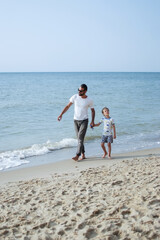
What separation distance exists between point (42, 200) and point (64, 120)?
9.07 m

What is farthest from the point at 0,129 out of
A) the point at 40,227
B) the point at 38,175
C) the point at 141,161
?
the point at 40,227

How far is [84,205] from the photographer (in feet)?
11.9

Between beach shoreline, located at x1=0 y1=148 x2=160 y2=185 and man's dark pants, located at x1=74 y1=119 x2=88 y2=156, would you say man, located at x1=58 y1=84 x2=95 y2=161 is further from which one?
beach shoreline, located at x1=0 y1=148 x2=160 y2=185

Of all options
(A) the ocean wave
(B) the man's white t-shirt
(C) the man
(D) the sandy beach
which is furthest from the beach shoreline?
(B) the man's white t-shirt

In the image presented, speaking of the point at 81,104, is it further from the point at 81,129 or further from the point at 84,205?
the point at 84,205

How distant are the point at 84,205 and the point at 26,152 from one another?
4.50m

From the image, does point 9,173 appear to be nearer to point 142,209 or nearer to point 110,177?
point 110,177

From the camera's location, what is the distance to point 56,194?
4129mm

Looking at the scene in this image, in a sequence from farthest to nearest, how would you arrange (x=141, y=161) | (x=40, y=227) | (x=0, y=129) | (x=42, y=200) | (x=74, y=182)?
1. (x=0, y=129)
2. (x=141, y=161)
3. (x=74, y=182)
4. (x=42, y=200)
5. (x=40, y=227)

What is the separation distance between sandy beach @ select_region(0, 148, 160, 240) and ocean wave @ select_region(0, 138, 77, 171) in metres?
1.27

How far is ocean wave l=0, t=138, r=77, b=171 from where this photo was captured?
269 inches

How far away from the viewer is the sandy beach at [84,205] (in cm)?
300

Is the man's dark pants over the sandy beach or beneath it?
over

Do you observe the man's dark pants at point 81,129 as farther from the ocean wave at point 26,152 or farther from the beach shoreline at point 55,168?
the ocean wave at point 26,152
